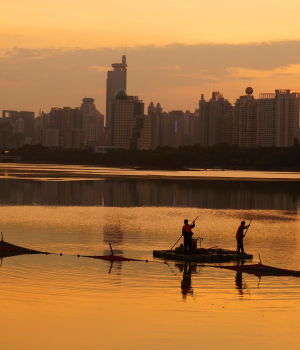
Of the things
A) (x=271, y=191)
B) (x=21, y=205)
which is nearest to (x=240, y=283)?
(x=21, y=205)

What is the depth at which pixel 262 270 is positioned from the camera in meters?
22.3

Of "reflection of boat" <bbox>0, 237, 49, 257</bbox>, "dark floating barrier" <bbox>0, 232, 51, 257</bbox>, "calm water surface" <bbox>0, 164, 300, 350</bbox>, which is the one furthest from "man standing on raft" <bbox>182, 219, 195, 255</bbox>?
"reflection of boat" <bbox>0, 237, 49, 257</bbox>

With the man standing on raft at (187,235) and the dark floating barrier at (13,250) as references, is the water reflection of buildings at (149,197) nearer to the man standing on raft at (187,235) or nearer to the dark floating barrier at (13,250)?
the dark floating barrier at (13,250)

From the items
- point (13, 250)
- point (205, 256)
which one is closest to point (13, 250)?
point (13, 250)

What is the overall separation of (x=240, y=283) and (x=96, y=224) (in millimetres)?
17862

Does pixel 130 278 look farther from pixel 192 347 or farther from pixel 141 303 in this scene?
pixel 192 347

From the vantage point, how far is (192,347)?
13883 mm

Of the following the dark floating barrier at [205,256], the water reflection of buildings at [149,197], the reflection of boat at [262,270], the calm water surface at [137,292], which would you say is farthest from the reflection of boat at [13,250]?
the water reflection of buildings at [149,197]

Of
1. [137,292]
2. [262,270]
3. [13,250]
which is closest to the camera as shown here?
[137,292]

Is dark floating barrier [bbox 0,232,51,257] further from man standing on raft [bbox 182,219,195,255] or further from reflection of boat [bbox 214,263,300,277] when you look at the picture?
reflection of boat [bbox 214,263,300,277]

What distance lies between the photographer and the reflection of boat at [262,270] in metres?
21.8

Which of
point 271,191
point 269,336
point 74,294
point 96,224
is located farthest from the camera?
A: point 271,191

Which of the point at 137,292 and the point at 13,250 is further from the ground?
the point at 13,250

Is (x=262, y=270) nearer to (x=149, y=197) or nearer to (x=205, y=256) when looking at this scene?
(x=205, y=256)
